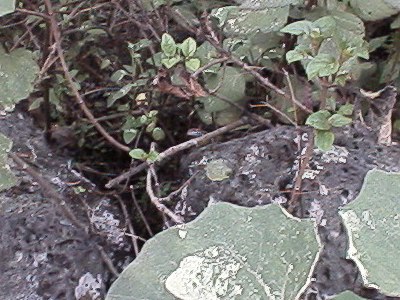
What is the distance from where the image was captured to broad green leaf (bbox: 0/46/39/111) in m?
1.10

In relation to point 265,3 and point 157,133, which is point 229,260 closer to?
point 265,3

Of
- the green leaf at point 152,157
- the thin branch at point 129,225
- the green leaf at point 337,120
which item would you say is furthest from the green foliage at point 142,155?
the green leaf at point 337,120

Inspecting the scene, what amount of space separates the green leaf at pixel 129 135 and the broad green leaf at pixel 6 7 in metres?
0.52

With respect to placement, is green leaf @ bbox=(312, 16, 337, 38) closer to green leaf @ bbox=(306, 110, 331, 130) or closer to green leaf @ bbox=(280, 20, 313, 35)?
green leaf @ bbox=(280, 20, 313, 35)

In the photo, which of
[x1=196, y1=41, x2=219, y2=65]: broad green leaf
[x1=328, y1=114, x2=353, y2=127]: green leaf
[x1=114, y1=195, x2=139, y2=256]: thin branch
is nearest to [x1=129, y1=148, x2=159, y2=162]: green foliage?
[x1=114, y1=195, x2=139, y2=256]: thin branch

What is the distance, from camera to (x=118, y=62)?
1572mm

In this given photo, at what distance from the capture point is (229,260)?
0.71m

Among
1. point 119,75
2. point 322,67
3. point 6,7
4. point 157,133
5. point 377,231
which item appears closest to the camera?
point 377,231

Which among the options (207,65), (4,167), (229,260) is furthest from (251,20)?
(229,260)

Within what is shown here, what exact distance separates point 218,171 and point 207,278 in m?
0.43

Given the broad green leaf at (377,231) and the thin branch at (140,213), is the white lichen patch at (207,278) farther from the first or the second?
the thin branch at (140,213)

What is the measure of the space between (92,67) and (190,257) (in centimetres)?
96

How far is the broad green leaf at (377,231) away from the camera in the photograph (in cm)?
65

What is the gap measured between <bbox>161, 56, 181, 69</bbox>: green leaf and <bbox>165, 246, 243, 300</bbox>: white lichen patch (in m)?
0.49
